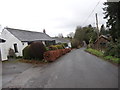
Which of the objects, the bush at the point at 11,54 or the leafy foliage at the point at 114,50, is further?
the bush at the point at 11,54

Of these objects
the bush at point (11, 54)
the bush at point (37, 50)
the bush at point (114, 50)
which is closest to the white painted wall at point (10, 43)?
the bush at point (11, 54)

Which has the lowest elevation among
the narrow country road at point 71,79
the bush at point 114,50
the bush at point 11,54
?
the narrow country road at point 71,79

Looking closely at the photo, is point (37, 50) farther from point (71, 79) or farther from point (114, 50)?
point (71, 79)

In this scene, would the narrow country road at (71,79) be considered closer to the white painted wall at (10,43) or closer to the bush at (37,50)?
the bush at (37,50)

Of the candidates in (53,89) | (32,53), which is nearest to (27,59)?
(32,53)

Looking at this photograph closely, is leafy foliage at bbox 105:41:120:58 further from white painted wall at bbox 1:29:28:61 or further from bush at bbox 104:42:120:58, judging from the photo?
white painted wall at bbox 1:29:28:61

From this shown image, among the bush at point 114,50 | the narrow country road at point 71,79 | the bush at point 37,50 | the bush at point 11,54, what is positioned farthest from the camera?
the bush at point 11,54

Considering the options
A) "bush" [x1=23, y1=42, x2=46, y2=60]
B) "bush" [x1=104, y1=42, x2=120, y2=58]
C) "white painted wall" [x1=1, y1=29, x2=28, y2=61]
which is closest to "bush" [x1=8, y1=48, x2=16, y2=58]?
"white painted wall" [x1=1, y1=29, x2=28, y2=61]

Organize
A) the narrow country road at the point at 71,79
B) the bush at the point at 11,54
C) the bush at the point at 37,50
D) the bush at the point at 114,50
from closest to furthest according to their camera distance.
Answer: the narrow country road at the point at 71,79 → the bush at the point at 114,50 → the bush at the point at 37,50 → the bush at the point at 11,54

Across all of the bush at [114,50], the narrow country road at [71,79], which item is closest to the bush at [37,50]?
the narrow country road at [71,79]

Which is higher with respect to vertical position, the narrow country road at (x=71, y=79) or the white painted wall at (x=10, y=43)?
the white painted wall at (x=10, y=43)

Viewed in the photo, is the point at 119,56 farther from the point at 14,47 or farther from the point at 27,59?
the point at 14,47

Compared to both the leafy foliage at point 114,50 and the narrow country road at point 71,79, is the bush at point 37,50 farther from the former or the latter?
→ the leafy foliage at point 114,50

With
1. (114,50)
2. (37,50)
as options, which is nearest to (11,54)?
(37,50)
